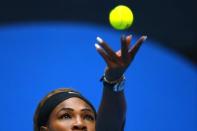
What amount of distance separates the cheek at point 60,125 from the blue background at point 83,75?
1.61ft

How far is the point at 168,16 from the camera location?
7.32 feet

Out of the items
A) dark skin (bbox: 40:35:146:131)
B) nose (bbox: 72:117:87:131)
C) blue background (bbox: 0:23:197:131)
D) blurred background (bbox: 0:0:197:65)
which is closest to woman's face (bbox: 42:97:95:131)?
nose (bbox: 72:117:87:131)

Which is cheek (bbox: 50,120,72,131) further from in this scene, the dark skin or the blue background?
the blue background

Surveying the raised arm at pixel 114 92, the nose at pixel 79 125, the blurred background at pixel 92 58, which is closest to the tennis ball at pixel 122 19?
the raised arm at pixel 114 92

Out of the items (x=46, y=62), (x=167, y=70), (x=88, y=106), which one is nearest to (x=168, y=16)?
(x=167, y=70)

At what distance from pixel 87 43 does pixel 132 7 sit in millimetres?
233

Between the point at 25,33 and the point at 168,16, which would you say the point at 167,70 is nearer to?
the point at 168,16

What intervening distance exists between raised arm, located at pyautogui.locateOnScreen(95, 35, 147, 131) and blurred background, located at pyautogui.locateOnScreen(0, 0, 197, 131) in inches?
32.8

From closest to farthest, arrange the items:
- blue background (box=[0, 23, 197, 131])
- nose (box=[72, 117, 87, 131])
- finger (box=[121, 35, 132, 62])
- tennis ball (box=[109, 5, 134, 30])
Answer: finger (box=[121, 35, 132, 62]) < tennis ball (box=[109, 5, 134, 30]) < nose (box=[72, 117, 87, 131]) < blue background (box=[0, 23, 197, 131])

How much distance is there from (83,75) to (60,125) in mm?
592

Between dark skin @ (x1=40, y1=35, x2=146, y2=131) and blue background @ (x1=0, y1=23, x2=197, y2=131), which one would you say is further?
blue background @ (x1=0, y1=23, x2=197, y2=131)

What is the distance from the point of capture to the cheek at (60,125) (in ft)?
5.25

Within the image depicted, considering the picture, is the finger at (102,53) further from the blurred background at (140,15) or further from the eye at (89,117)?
the blurred background at (140,15)

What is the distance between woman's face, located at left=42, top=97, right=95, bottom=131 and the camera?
5.24 feet
